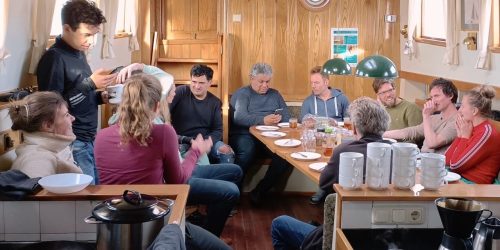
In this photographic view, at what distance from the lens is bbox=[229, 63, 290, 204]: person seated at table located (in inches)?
218

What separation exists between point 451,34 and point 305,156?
7.10ft

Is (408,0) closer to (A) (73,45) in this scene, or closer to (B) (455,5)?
(B) (455,5)

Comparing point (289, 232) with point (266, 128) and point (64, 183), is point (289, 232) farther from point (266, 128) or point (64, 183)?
point (266, 128)

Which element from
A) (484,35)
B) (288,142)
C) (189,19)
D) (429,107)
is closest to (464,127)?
(429,107)

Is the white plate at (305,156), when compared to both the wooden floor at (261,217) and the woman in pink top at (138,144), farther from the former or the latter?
the woman in pink top at (138,144)

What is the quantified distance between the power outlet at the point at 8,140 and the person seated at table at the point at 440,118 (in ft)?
9.34

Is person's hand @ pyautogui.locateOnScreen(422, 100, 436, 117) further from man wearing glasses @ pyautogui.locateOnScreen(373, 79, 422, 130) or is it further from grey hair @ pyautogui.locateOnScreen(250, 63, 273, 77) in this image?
grey hair @ pyautogui.locateOnScreen(250, 63, 273, 77)

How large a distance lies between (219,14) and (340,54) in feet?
4.66

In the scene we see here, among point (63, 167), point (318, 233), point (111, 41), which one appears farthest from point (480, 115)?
point (111, 41)

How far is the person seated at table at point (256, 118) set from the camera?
18.1ft

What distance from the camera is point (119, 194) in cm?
235

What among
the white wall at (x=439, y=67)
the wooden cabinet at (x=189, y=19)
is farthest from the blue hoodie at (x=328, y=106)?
the wooden cabinet at (x=189, y=19)

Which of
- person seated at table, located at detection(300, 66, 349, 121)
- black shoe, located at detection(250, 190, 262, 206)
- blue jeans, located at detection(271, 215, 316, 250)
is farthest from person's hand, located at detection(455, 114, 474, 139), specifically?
black shoe, located at detection(250, 190, 262, 206)

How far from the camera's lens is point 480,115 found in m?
3.87
